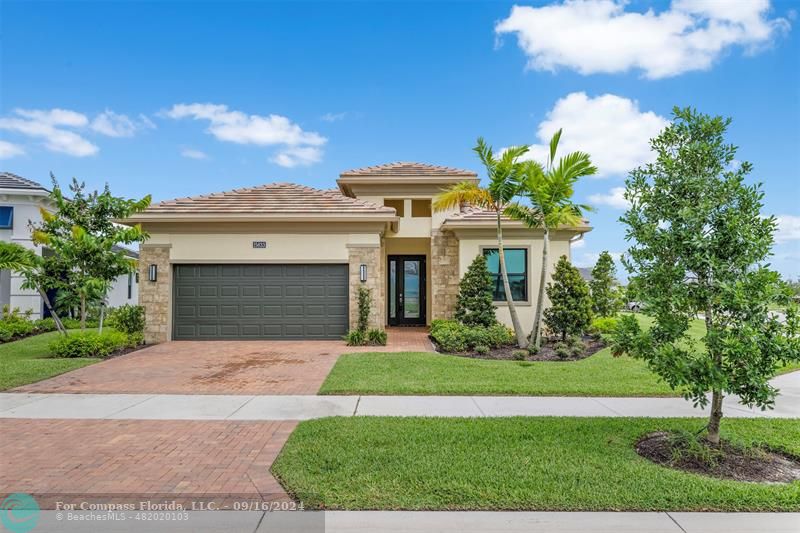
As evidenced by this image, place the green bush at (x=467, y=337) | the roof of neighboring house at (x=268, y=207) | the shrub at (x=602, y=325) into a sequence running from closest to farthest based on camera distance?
the green bush at (x=467, y=337), the roof of neighboring house at (x=268, y=207), the shrub at (x=602, y=325)

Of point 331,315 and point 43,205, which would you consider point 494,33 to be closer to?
point 331,315

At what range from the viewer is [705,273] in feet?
14.2

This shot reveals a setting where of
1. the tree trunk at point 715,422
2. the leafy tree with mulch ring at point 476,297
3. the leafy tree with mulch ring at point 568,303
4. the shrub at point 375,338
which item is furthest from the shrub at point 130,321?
the tree trunk at point 715,422

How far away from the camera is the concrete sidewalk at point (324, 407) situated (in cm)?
592

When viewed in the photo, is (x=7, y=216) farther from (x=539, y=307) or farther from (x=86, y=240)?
(x=539, y=307)

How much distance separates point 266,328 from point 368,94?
1051 centimetres

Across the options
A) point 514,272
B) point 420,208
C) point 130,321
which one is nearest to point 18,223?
point 130,321

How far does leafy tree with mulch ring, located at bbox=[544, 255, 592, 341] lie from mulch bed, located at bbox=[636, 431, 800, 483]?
306 inches

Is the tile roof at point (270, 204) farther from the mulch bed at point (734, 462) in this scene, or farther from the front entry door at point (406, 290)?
the mulch bed at point (734, 462)

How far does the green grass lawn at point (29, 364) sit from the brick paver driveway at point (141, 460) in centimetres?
293

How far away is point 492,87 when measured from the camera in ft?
50.2

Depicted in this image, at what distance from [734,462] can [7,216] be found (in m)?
23.0

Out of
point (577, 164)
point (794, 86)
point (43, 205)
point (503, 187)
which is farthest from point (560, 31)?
point (43, 205)

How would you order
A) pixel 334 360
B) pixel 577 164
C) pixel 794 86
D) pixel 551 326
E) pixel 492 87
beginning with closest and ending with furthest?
pixel 794 86, pixel 334 360, pixel 577 164, pixel 551 326, pixel 492 87
